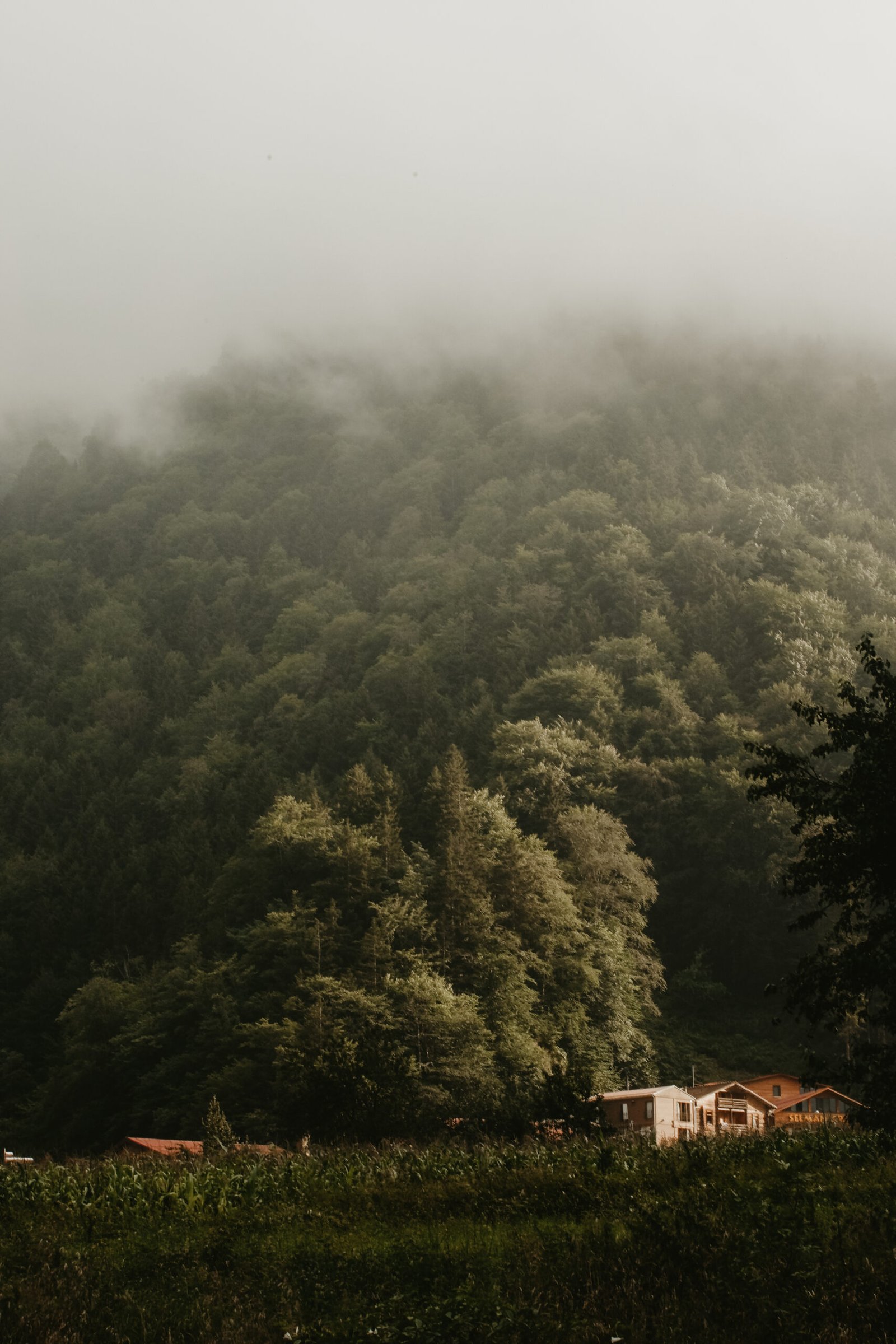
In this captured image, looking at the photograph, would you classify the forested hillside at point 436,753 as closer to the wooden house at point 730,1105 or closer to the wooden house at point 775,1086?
the wooden house at point 775,1086

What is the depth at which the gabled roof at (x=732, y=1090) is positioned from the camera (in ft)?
182

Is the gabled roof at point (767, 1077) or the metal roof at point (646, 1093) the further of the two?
the gabled roof at point (767, 1077)

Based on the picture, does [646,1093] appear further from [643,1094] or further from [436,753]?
[436,753]

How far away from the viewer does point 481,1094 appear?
45.6m

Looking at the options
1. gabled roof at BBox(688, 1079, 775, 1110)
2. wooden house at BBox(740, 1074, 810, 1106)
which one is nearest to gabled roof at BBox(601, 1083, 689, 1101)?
gabled roof at BBox(688, 1079, 775, 1110)

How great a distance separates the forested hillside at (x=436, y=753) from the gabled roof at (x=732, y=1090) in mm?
3445

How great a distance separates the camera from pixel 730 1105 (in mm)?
55438

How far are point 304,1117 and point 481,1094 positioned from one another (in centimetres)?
875

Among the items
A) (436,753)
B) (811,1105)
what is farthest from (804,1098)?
(436,753)

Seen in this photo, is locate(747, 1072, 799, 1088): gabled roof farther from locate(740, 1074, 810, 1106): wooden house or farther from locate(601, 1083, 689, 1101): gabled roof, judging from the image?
locate(601, 1083, 689, 1101): gabled roof

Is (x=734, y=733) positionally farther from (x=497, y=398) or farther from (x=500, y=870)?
(x=497, y=398)

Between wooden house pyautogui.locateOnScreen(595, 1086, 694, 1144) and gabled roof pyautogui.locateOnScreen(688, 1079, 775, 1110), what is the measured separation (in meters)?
2.22

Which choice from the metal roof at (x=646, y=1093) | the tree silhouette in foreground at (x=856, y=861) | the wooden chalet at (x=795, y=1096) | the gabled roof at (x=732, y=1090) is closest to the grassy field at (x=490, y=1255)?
the tree silhouette in foreground at (x=856, y=861)

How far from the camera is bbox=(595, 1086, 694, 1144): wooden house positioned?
50969 mm
